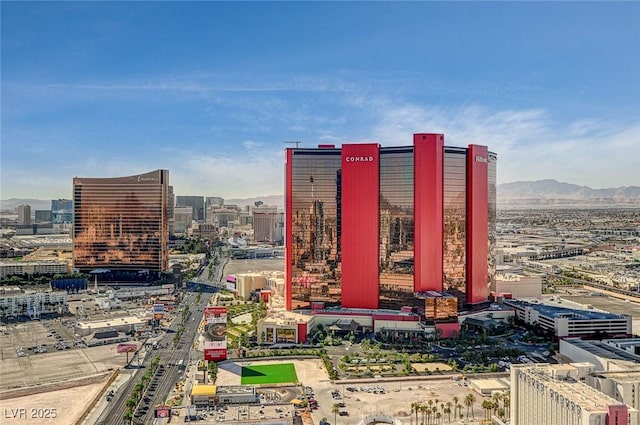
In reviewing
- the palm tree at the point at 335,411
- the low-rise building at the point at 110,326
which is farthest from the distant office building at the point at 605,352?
the low-rise building at the point at 110,326

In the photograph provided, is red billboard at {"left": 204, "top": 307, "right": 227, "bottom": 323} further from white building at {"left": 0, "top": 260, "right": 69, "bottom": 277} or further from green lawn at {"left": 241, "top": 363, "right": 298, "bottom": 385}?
white building at {"left": 0, "top": 260, "right": 69, "bottom": 277}

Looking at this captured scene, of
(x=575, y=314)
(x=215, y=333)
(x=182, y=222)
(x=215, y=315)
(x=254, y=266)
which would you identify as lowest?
(x=215, y=333)

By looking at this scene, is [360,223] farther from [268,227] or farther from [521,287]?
[268,227]

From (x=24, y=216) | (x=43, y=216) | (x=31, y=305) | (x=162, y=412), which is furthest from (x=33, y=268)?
(x=43, y=216)

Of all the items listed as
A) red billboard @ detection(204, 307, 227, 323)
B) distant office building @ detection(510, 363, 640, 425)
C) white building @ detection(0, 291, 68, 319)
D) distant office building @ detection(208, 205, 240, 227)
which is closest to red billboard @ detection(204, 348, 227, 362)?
red billboard @ detection(204, 307, 227, 323)

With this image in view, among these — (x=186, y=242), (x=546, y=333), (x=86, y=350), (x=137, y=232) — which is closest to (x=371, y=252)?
(x=546, y=333)
